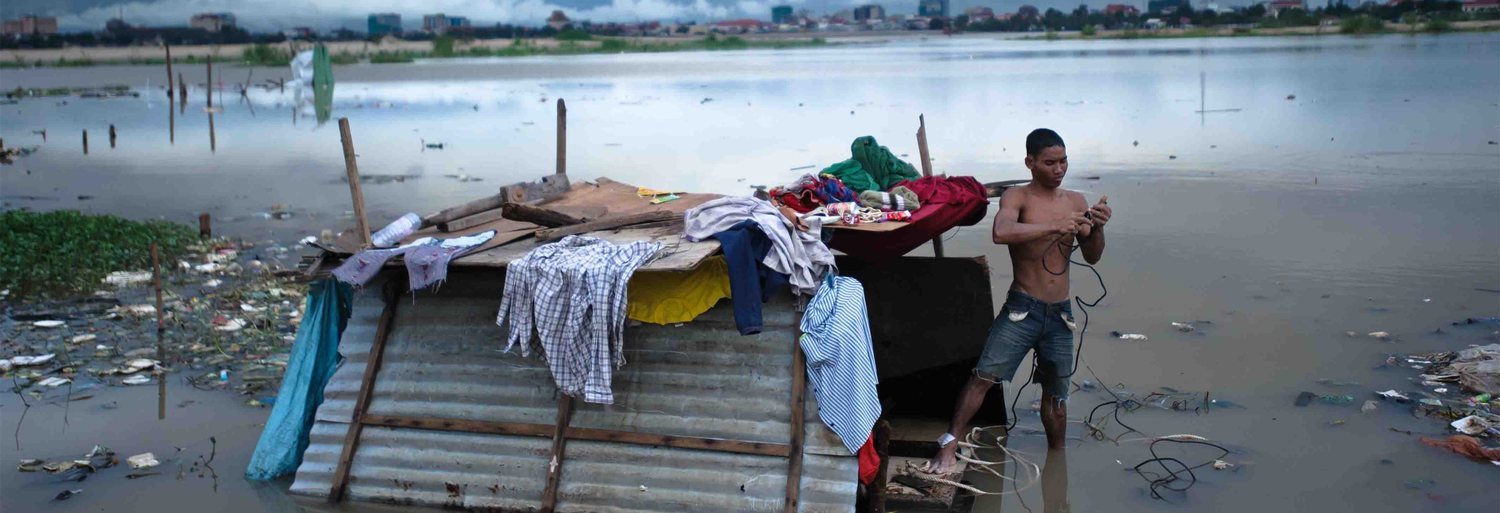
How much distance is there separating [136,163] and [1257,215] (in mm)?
16920

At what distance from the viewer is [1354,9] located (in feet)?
233

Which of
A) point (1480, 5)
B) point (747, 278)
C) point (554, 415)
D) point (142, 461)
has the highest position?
point (1480, 5)

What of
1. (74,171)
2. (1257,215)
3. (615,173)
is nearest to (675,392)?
(1257,215)

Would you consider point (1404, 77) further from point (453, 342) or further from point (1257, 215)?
point (453, 342)

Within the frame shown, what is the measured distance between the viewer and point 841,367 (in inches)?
191

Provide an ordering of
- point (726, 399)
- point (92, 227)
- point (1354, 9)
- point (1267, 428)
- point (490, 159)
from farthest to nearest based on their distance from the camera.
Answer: point (1354, 9) → point (490, 159) → point (92, 227) → point (1267, 428) → point (726, 399)

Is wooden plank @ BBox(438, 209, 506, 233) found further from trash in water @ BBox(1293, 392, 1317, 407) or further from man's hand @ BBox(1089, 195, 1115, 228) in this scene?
trash in water @ BBox(1293, 392, 1317, 407)

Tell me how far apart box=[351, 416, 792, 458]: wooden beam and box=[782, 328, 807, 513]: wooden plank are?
0.14 ft

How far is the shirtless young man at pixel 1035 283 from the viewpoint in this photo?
5.44 m

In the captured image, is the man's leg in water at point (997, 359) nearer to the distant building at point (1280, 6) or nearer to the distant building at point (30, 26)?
the distant building at point (1280, 6)

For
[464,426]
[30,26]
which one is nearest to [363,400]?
[464,426]

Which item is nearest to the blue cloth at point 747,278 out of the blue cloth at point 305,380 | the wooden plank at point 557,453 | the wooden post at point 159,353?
the wooden plank at point 557,453

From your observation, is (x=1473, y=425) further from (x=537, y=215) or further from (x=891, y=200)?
(x=537, y=215)

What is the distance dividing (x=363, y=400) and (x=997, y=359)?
2.83 m
